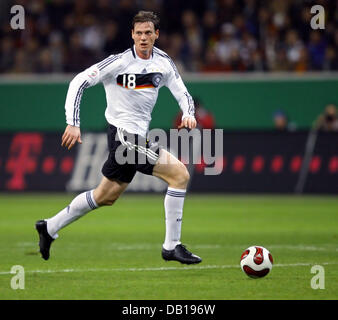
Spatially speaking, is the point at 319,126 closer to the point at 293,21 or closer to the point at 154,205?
the point at 293,21

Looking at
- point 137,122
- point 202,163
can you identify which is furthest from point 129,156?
point 202,163

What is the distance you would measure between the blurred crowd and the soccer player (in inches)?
509

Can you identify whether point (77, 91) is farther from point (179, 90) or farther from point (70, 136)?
point (179, 90)

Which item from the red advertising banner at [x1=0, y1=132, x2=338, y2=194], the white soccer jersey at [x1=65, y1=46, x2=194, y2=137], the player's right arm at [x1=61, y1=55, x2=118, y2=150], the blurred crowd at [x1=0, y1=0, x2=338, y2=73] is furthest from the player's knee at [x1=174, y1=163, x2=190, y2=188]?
the blurred crowd at [x1=0, y1=0, x2=338, y2=73]

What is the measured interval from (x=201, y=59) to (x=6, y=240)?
42.2 ft

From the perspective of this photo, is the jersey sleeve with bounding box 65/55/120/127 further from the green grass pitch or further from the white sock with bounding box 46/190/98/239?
the green grass pitch

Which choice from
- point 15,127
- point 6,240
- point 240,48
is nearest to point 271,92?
point 240,48

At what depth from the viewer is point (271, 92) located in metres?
23.4

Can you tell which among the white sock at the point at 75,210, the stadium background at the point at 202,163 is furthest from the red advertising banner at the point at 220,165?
the white sock at the point at 75,210

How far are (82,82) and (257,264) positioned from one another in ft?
7.98

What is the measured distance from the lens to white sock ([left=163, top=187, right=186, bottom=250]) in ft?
27.1

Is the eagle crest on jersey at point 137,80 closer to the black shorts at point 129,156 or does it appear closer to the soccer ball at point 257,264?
the black shorts at point 129,156

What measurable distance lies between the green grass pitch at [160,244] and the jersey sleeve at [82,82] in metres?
1.48

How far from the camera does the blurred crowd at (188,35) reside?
21.6 meters
